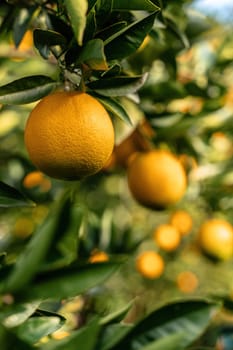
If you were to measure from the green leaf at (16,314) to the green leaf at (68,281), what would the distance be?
0.16ft

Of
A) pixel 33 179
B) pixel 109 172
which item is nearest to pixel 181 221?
pixel 109 172

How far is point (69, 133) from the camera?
918 millimetres

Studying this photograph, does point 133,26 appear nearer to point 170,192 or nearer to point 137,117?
point 137,117

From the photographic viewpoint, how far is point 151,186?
1.63 meters

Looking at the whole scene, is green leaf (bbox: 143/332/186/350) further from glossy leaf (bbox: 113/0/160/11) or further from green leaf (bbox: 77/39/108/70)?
glossy leaf (bbox: 113/0/160/11)

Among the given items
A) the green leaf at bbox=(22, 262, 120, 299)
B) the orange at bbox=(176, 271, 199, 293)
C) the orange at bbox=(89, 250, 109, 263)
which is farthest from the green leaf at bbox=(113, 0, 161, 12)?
the orange at bbox=(176, 271, 199, 293)

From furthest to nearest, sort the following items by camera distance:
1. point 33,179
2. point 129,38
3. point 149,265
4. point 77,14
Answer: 1. point 149,265
2. point 33,179
3. point 129,38
4. point 77,14

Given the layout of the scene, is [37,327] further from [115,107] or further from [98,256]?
[98,256]

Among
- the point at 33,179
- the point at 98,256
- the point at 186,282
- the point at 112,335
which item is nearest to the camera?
the point at 112,335

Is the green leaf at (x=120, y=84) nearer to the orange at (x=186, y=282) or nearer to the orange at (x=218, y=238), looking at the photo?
the orange at (x=218, y=238)

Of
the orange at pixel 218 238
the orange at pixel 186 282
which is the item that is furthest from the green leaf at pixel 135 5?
the orange at pixel 186 282

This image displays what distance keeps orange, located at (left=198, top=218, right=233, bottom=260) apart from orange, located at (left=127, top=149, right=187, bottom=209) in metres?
0.60

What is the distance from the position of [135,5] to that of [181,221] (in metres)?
1.69

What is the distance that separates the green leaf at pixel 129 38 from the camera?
0.89 m
